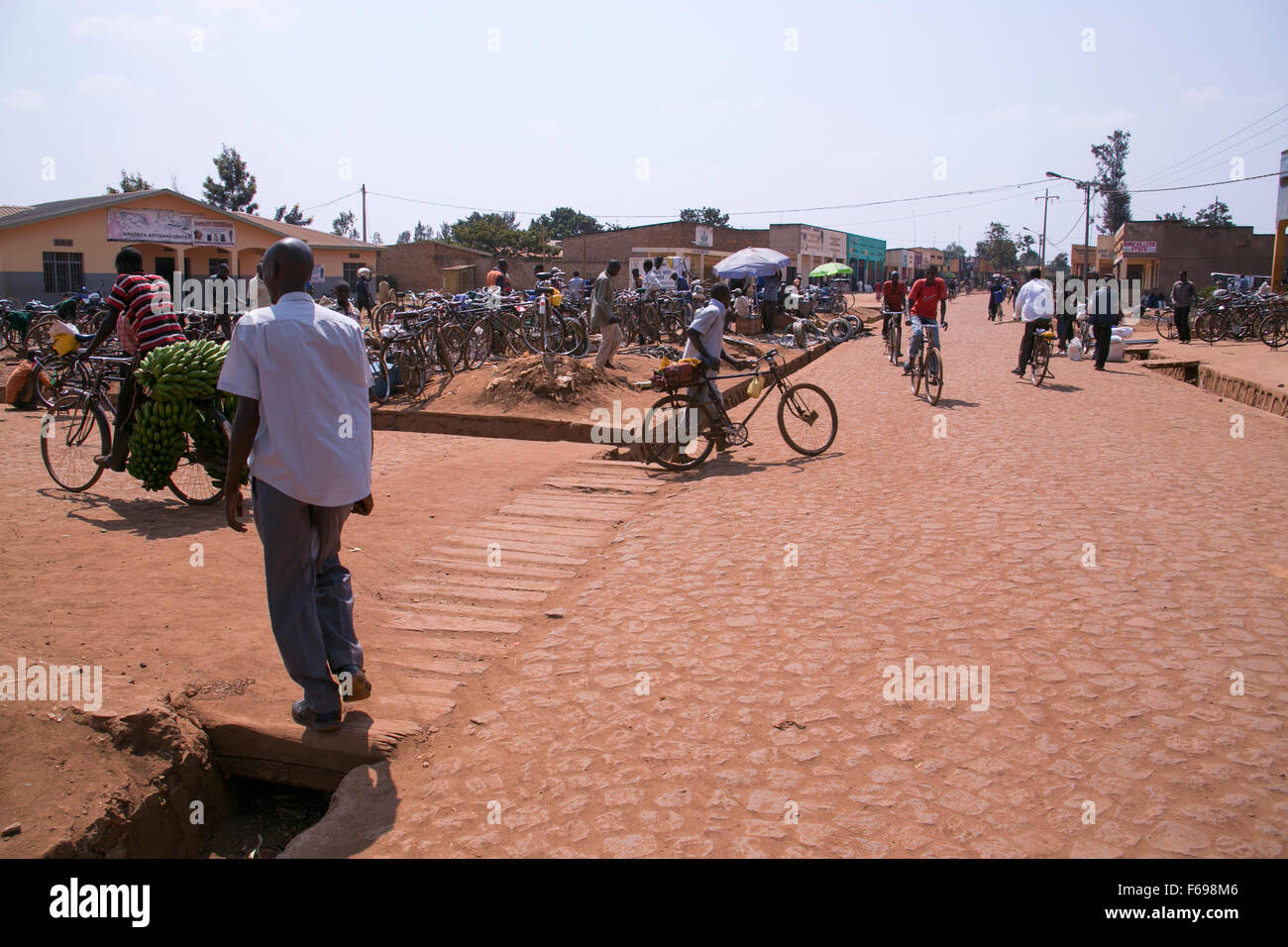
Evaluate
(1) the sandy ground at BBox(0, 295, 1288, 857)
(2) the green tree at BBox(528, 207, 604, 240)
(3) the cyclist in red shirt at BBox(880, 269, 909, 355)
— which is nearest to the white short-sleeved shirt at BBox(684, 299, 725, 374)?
(1) the sandy ground at BBox(0, 295, 1288, 857)

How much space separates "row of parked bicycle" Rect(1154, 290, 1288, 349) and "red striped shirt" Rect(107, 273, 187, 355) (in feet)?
74.7

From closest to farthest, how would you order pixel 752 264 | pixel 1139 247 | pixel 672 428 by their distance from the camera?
pixel 672 428, pixel 752 264, pixel 1139 247

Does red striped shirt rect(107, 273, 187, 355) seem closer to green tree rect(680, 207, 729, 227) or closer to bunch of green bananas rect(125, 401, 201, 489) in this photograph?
bunch of green bananas rect(125, 401, 201, 489)

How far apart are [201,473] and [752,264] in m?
22.5

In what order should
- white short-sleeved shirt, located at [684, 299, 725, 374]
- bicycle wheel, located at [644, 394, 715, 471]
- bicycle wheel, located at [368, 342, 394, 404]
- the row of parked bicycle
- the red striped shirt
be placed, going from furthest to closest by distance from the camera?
the row of parked bicycle < bicycle wheel, located at [368, 342, 394, 404] < white short-sleeved shirt, located at [684, 299, 725, 374] < bicycle wheel, located at [644, 394, 715, 471] < the red striped shirt

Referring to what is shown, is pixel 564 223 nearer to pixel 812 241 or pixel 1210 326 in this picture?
pixel 812 241

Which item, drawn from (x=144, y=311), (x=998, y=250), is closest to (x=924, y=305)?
(x=144, y=311)

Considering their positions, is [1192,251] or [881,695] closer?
[881,695]

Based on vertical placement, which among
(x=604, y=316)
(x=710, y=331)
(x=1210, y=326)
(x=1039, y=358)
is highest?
(x=1210, y=326)

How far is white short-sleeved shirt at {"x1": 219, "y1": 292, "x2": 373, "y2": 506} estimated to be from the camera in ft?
11.0

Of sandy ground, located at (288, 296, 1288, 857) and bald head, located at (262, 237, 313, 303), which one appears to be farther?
bald head, located at (262, 237, 313, 303)

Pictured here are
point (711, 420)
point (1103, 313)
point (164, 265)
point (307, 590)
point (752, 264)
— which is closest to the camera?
point (307, 590)

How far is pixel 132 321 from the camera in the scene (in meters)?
7.20
